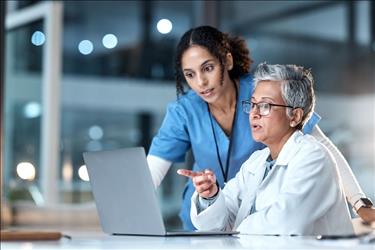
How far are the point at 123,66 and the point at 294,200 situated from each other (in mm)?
6134

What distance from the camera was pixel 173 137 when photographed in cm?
292

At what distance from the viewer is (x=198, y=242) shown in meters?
1.75

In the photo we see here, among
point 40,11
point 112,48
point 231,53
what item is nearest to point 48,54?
point 40,11

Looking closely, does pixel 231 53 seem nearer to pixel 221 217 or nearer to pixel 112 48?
pixel 221 217

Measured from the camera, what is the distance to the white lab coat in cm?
205

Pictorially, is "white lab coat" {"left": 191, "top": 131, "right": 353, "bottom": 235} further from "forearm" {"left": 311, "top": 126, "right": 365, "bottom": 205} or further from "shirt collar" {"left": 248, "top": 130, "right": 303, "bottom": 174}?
"forearm" {"left": 311, "top": 126, "right": 365, "bottom": 205}

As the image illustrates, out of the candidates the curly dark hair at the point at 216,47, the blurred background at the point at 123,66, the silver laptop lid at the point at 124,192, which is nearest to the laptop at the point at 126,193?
the silver laptop lid at the point at 124,192

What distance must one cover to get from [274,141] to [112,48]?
578cm

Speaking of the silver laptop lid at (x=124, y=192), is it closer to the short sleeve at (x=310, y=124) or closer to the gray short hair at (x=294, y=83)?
the gray short hair at (x=294, y=83)

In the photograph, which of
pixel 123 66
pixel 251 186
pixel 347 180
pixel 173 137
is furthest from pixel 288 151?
pixel 123 66

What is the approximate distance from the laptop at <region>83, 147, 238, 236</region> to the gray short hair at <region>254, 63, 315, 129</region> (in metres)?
0.50

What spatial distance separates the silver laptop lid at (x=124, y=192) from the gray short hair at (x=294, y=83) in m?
0.55

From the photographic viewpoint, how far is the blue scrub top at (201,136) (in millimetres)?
2830

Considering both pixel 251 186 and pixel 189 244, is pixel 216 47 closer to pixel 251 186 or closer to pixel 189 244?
pixel 251 186
